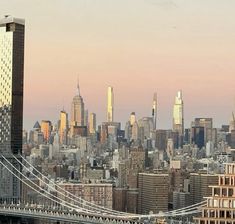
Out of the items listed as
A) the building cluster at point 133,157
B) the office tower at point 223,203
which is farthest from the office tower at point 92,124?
the office tower at point 223,203

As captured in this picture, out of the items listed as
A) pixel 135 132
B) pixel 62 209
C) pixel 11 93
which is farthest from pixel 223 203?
pixel 135 132

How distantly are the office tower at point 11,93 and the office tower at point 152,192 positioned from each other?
575 centimetres

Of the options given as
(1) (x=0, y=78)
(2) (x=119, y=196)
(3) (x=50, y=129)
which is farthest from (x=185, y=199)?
(3) (x=50, y=129)

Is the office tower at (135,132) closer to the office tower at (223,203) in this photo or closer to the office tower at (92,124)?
the office tower at (92,124)

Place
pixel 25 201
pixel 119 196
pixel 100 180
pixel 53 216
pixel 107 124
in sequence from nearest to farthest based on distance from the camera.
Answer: pixel 53 216, pixel 25 201, pixel 119 196, pixel 100 180, pixel 107 124

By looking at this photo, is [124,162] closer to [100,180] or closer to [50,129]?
[100,180]

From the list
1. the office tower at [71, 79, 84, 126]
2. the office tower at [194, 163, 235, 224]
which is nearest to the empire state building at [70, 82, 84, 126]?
the office tower at [71, 79, 84, 126]

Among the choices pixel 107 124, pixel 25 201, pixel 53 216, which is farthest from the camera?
pixel 107 124

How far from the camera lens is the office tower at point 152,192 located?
4219cm

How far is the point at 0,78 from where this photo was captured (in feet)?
142

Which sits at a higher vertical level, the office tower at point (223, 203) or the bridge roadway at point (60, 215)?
the office tower at point (223, 203)

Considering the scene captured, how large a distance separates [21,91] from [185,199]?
8766mm

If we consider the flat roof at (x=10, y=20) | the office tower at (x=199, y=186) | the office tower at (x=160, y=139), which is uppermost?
the flat roof at (x=10, y=20)

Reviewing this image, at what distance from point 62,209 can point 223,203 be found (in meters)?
20.9
